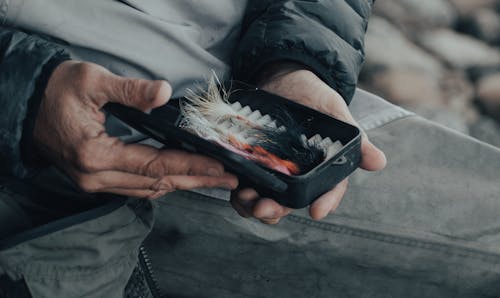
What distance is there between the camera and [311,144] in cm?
96

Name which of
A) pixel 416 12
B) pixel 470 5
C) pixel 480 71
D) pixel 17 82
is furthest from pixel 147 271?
pixel 470 5

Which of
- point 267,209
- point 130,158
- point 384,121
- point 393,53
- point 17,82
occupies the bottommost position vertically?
point 393,53

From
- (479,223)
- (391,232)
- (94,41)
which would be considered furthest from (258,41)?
(479,223)

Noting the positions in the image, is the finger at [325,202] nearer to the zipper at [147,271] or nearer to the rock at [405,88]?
the zipper at [147,271]

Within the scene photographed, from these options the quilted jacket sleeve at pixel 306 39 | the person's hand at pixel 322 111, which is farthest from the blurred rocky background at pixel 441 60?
the person's hand at pixel 322 111

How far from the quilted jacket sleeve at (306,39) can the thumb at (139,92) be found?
15.6 inches

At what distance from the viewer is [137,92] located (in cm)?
90

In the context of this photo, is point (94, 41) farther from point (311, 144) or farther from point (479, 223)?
point (479, 223)

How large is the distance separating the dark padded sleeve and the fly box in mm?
127

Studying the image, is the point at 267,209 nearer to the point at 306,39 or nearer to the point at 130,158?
the point at 130,158

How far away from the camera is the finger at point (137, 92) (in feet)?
2.91

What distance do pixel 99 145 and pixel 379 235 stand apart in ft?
1.89

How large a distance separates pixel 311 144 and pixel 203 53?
14.2 inches

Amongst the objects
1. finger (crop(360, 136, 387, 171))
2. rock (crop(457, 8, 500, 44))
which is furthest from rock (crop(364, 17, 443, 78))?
finger (crop(360, 136, 387, 171))
